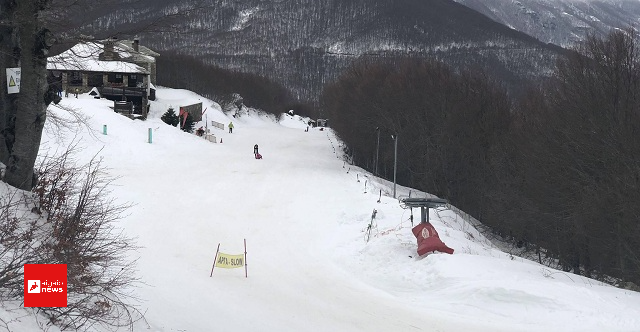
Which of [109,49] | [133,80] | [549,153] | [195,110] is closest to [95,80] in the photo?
[133,80]

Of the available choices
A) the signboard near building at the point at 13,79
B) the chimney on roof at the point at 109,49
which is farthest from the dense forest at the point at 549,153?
the signboard near building at the point at 13,79

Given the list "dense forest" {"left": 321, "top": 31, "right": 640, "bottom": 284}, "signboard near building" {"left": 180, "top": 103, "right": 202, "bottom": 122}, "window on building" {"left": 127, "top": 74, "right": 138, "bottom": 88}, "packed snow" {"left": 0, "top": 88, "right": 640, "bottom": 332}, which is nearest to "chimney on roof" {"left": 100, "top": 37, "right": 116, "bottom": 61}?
"packed snow" {"left": 0, "top": 88, "right": 640, "bottom": 332}

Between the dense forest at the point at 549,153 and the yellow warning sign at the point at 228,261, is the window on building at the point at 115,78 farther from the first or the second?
the yellow warning sign at the point at 228,261

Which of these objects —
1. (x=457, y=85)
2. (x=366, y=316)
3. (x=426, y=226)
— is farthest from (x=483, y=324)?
(x=457, y=85)

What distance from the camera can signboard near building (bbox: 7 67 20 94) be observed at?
27.9ft

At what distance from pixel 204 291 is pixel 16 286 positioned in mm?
6525

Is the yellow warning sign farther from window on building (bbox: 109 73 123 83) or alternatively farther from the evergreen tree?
window on building (bbox: 109 73 123 83)

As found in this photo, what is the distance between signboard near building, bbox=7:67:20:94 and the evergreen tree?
44959 mm

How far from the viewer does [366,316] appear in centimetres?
1199

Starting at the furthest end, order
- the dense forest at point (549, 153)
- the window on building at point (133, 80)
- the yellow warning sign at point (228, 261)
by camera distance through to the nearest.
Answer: the window on building at point (133, 80), the dense forest at point (549, 153), the yellow warning sign at point (228, 261)

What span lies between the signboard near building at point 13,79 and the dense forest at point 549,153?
18.8 meters

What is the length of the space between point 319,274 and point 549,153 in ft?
47.1

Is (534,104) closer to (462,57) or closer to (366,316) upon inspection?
(366,316)

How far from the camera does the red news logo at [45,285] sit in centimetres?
626
